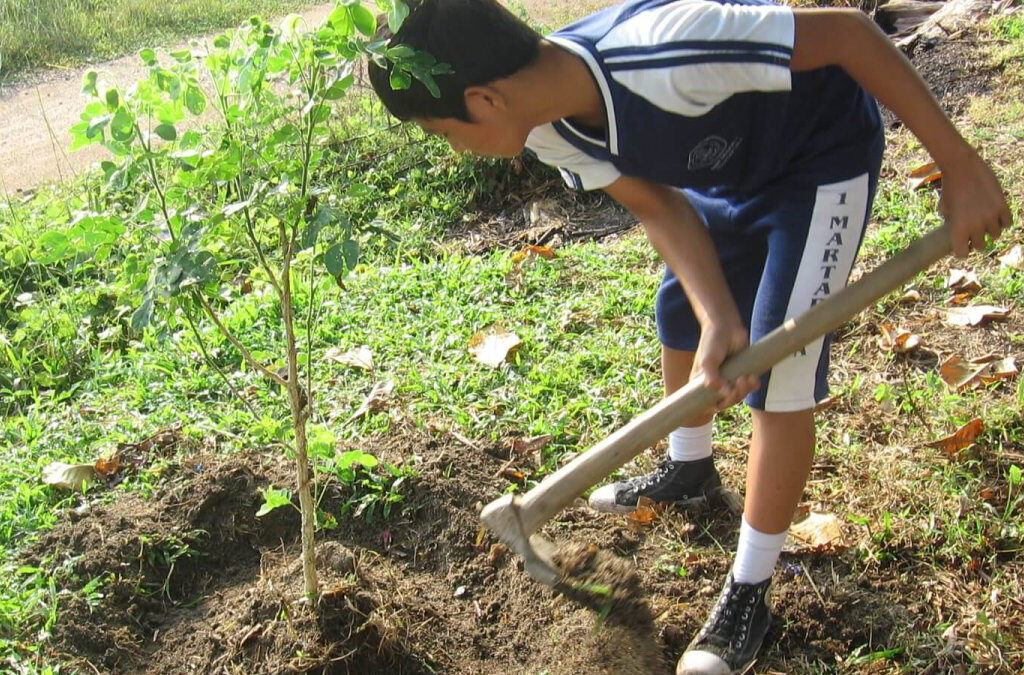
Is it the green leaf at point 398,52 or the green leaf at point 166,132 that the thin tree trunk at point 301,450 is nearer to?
the green leaf at point 166,132

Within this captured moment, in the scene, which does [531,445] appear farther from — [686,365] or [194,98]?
[194,98]

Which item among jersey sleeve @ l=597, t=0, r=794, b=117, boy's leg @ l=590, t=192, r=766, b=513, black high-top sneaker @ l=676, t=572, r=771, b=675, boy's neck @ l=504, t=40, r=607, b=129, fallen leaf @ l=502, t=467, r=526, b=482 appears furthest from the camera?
fallen leaf @ l=502, t=467, r=526, b=482

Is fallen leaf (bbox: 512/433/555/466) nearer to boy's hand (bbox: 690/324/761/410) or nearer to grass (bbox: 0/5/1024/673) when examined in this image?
grass (bbox: 0/5/1024/673)

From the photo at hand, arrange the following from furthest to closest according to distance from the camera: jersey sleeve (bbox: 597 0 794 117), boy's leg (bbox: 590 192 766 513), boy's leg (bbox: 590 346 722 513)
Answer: boy's leg (bbox: 590 346 722 513), boy's leg (bbox: 590 192 766 513), jersey sleeve (bbox: 597 0 794 117)

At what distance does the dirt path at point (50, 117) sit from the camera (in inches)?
238

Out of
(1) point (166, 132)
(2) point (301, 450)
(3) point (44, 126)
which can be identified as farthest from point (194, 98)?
(3) point (44, 126)

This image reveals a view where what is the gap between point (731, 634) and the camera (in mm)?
2260

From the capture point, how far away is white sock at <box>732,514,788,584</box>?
2.27 meters

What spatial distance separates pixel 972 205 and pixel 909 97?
0.81 feet

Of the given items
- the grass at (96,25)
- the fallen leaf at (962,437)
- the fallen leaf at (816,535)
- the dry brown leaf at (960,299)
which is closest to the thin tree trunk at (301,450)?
the fallen leaf at (816,535)

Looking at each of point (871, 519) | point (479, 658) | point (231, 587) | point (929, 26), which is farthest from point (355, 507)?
point (929, 26)

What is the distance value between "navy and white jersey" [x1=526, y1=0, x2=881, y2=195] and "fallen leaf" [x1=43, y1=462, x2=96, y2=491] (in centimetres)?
171

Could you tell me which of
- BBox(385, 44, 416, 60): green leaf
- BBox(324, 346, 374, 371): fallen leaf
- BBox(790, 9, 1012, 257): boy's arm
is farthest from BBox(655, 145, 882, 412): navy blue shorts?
BBox(324, 346, 374, 371): fallen leaf

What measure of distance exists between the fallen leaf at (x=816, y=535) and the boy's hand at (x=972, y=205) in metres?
0.87
